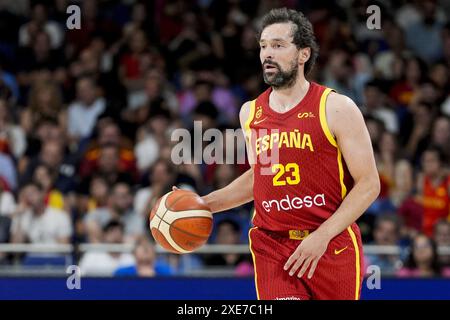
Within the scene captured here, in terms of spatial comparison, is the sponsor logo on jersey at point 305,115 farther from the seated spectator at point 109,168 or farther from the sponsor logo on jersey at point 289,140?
the seated spectator at point 109,168

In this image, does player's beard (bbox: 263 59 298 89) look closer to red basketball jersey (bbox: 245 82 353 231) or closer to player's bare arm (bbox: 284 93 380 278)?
red basketball jersey (bbox: 245 82 353 231)

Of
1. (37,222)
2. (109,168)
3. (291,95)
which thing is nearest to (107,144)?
(109,168)

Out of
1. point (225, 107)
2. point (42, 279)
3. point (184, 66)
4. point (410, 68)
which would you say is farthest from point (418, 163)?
point (42, 279)

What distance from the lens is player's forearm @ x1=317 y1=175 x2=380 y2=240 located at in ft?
18.3

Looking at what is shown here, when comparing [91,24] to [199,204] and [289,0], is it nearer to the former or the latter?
[289,0]

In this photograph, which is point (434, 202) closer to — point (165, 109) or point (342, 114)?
point (165, 109)

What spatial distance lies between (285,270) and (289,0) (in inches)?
335

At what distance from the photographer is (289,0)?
13.8 meters

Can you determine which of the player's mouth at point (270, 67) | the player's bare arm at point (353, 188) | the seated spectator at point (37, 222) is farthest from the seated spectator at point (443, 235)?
the player's mouth at point (270, 67)

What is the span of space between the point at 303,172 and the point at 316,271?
54 centimetres

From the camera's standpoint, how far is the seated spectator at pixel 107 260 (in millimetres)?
9680

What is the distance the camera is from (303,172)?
18.8 ft

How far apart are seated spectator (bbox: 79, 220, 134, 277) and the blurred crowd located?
13mm

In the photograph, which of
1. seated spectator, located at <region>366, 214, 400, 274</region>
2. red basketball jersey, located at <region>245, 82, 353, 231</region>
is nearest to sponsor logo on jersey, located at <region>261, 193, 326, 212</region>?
red basketball jersey, located at <region>245, 82, 353, 231</region>
